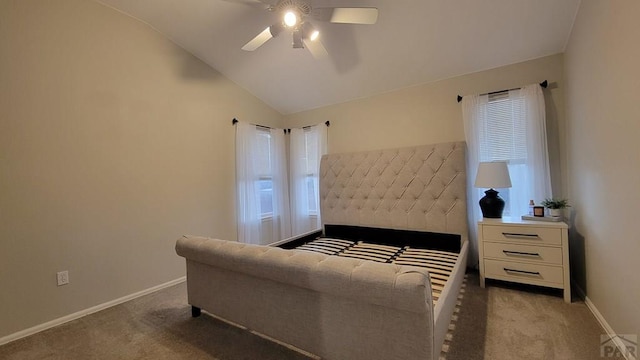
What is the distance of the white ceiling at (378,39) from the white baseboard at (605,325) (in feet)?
7.49

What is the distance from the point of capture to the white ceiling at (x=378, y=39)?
7.75 feet

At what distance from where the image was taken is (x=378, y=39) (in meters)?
2.80

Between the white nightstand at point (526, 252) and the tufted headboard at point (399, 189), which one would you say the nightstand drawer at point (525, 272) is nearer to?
the white nightstand at point (526, 252)

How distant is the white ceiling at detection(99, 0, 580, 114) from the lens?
2363 mm

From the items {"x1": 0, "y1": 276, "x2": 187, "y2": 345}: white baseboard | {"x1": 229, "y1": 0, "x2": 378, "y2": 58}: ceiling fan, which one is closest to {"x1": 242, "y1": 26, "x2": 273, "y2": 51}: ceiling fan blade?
{"x1": 229, "y1": 0, "x2": 378, "y2": 58}: ceiling fan

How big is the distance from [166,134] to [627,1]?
12.6ft

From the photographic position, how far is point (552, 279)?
2.32 metres

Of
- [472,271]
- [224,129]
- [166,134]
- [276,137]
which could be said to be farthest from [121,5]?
[472,271]

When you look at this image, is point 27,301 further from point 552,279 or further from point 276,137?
point 552,279

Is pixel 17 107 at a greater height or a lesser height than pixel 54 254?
greater

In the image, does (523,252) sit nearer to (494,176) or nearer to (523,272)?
(523,272)

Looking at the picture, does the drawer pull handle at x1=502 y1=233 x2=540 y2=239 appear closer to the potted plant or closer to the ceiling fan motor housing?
the potted plant

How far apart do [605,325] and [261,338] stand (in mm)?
2400

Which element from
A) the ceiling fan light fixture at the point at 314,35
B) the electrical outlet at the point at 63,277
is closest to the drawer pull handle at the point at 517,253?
the ceiling fan light fixture at the point at 314,35
